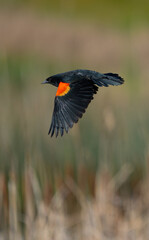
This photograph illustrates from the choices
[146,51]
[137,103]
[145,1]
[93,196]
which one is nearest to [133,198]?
[93,196]

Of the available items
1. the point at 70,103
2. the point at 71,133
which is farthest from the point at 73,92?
the point at 71,133

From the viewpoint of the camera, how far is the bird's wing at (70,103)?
3068 millimetres

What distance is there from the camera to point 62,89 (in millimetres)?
3049

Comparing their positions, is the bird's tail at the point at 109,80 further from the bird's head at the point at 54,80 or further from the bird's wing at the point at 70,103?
the bird's head at the point at 54,80

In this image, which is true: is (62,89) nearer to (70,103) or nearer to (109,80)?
(70,103)

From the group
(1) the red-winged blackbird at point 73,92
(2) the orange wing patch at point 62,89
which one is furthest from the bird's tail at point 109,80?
(2) the orange wing patch at point 62,89

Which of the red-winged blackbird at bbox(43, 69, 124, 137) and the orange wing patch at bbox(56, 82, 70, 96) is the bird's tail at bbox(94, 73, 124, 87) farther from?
the orange wing patch at bbox(56, 82, 70, 96)

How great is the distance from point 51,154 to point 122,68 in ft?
16.2

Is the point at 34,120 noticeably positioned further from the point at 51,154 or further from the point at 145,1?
the point at 145,1

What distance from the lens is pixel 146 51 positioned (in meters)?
9.74

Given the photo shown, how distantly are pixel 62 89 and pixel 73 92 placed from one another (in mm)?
153

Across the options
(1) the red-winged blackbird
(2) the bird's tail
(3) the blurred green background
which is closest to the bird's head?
(1) the red-winged blackbird

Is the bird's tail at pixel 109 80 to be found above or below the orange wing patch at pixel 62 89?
above

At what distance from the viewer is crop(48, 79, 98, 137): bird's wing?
10.1 feet
